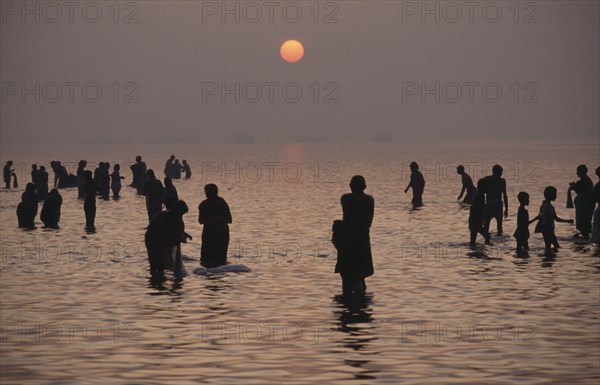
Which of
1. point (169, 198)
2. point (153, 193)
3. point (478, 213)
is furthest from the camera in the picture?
point (153, 193)

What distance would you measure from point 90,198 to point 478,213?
1052 centimetres

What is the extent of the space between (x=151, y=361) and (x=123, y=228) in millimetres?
20535

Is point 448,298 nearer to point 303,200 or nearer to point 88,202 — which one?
point 88,202

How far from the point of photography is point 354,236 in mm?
16922

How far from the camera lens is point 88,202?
102 ft

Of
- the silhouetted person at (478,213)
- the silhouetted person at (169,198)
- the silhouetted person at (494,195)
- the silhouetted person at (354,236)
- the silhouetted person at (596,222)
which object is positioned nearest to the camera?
the silhouetted person at (354,236)

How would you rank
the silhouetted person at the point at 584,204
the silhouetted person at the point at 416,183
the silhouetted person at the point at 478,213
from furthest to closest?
1. the silhouetted person at the point at 416,183
2. the silhouetted person at the point at 584,204
3. the silhouetted person at the point at 478,213

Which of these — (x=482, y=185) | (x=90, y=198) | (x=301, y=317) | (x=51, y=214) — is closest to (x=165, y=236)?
(x=301, y=317)

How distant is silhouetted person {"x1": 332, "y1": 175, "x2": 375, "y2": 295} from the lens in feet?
55.4

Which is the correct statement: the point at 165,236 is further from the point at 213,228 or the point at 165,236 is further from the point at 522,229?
the point at 522,229

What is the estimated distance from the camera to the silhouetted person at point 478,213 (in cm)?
2502

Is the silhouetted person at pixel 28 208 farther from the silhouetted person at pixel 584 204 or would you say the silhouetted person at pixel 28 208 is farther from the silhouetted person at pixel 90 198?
the silhouetted person at pixel 584 204

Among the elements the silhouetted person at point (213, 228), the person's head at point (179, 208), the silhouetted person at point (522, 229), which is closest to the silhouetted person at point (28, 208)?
the silhouetted person at point (213, 228)

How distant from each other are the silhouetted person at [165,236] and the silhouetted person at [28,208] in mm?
13110
